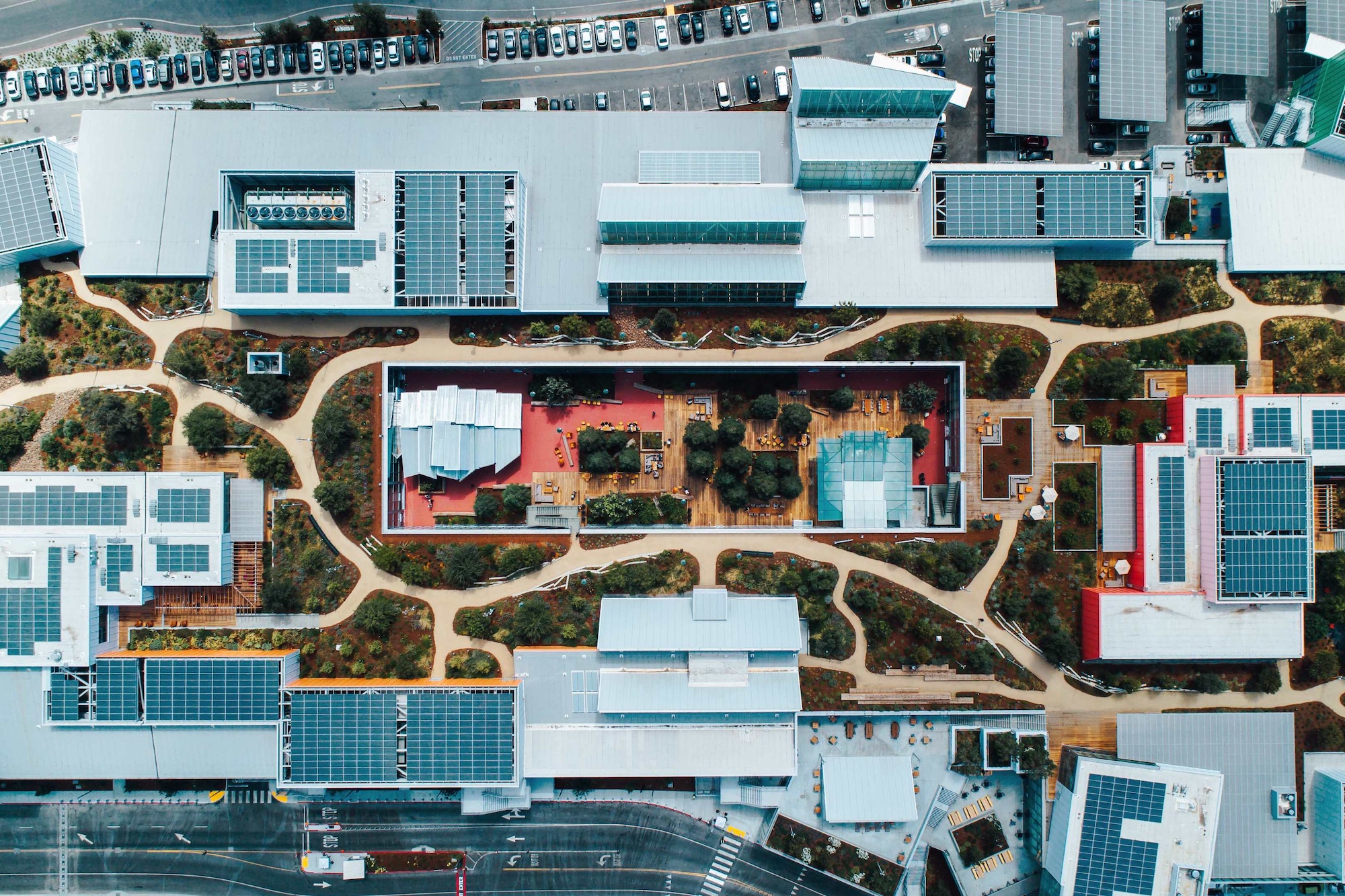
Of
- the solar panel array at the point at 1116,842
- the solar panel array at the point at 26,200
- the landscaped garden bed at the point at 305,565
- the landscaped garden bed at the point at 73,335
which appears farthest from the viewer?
the landscaped garden bed at the point at 73,335

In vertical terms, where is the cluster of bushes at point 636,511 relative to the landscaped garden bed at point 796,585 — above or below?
above

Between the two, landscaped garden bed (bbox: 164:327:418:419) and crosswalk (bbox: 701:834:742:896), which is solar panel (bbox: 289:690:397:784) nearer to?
landscaped garden bed (bbox: 164:327:418:419)

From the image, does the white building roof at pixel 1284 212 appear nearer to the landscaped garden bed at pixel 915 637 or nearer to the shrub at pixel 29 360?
the landscaped garden bed at pixel 915 637

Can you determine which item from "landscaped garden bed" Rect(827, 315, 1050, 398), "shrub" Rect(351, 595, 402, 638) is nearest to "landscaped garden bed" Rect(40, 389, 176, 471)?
"shrub" Rect(351, 595, 402, 638)

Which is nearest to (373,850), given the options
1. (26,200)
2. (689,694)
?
(689,694)

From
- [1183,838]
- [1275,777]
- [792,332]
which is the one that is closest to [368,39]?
[792,332]

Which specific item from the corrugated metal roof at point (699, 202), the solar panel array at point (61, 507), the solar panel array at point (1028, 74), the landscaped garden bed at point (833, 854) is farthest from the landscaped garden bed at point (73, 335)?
the solar panel array at point (1028, 74)

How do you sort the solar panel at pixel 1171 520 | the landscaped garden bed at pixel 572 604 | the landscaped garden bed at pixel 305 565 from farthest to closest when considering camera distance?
1. the landscaped garden bed at pixel 305 565
2. the landscaped garden bed at pixel 572 604
3. the solar panel at pixel 1171 520
